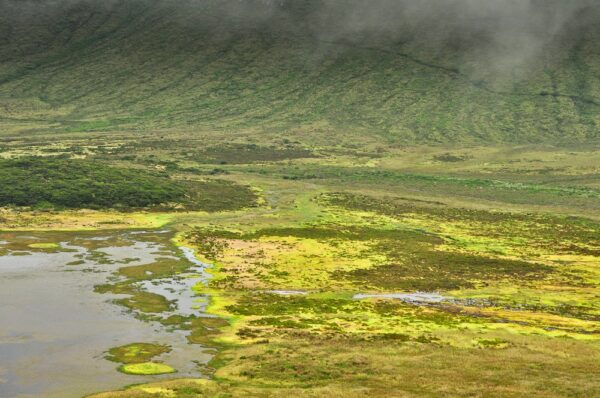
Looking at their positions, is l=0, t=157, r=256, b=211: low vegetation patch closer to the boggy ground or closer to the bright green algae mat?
the boggy ground

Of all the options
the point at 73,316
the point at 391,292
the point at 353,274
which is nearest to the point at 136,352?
the point at 73,316

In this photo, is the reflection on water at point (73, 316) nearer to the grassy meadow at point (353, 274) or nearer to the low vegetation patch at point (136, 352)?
the low vegetation patch at point (136, 352)

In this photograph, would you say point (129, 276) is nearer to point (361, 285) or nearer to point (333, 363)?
point (361, 285)

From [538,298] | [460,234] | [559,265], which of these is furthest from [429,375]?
[460,234]

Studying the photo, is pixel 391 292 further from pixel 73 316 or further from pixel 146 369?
pixel 146 369


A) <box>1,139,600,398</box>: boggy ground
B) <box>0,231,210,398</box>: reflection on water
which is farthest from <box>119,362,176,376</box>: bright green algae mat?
<box>1,139,600,398</box>: boggy ground

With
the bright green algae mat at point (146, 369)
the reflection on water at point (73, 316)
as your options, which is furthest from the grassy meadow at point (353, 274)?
the reflection on water at point (73, 316)
